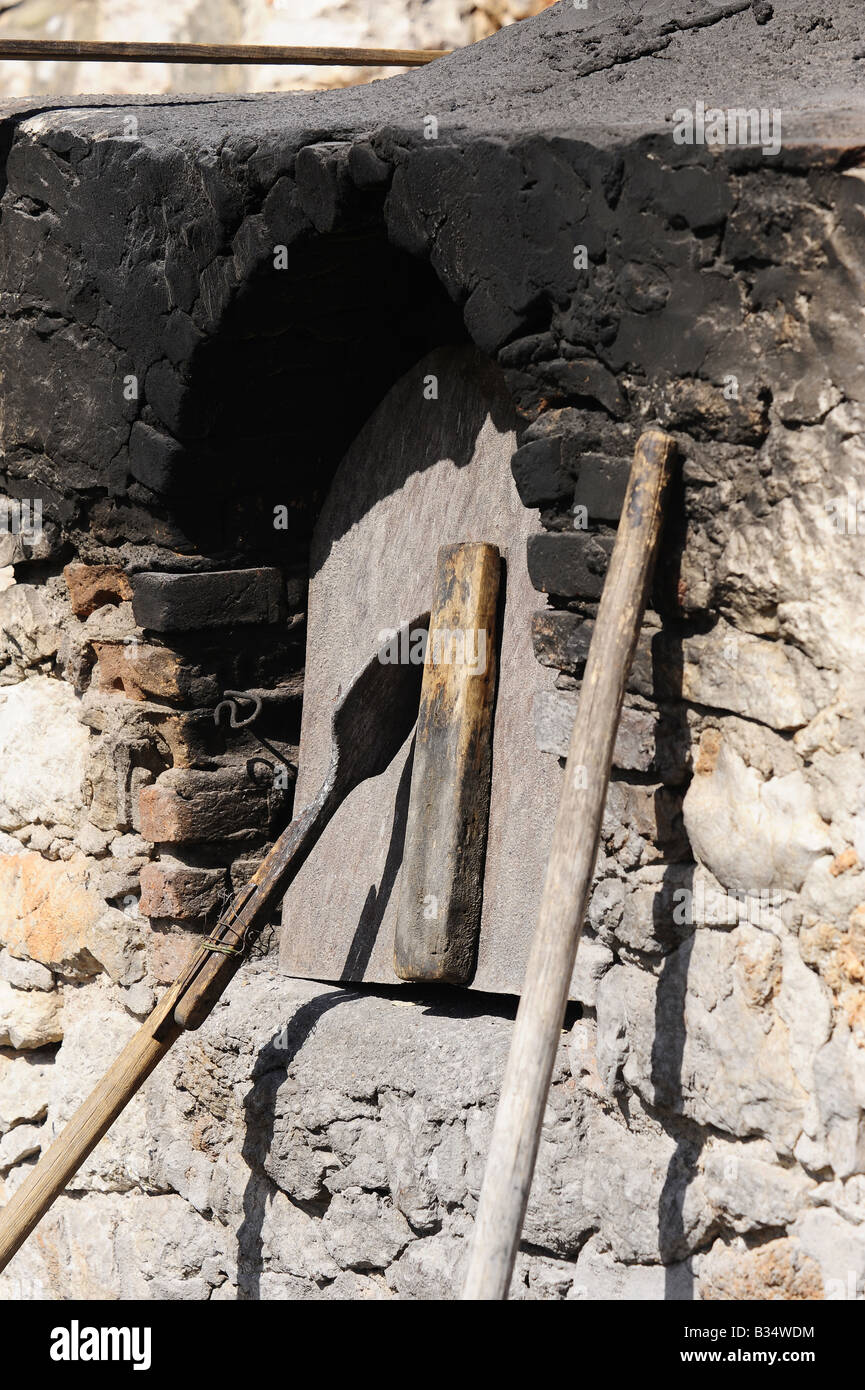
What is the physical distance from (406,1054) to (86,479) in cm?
149

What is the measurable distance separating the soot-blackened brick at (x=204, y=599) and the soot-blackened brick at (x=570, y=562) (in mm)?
1013

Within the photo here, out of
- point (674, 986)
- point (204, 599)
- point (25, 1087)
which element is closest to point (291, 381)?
point (204, 599)

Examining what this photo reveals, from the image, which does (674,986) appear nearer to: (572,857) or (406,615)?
(572,857)

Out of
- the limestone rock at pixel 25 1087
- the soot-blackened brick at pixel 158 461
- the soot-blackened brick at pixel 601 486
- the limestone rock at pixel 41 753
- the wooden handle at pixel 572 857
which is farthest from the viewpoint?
the limestone rock at pixel 25 1087

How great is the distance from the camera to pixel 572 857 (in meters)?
1.96

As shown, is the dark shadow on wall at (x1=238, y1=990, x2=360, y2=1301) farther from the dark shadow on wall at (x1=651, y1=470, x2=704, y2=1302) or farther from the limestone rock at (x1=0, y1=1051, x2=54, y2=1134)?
the dark shadow on wall at (x1=651, y1=470, x2=704, y2=1302)

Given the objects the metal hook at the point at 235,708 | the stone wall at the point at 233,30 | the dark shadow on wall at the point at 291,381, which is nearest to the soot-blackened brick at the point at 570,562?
the dark shadow on wall at the point at 291,381

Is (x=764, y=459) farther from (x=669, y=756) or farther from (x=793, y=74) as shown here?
(x=793, y=74)

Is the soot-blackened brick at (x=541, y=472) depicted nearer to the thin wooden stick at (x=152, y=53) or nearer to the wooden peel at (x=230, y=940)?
the wooden peel at (x=230, y=940)

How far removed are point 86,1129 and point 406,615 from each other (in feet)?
4.15

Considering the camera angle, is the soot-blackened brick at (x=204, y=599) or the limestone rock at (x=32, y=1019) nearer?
the soot-blackened brick at (x=204, y=599)

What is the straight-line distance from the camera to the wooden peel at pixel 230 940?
275 centimetres

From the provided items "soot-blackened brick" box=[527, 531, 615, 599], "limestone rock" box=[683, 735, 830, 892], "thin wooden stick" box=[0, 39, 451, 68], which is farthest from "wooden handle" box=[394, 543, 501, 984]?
"thin wooden stick" box=[0, 39, 451, 68]

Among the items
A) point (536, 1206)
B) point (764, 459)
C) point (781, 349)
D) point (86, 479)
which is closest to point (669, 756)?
point (764, 459)
